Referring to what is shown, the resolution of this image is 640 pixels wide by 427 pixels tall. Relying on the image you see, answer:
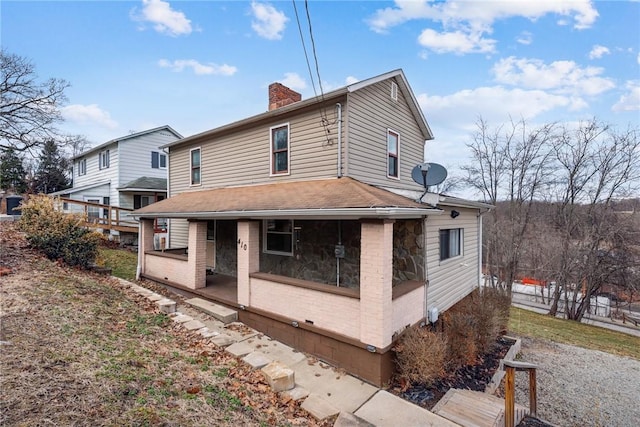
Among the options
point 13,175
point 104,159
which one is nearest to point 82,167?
point 104,159

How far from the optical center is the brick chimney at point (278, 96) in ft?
33.0

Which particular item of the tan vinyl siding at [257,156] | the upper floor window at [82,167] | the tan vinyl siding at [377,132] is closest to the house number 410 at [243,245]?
the tan vinyl siding at [257,156]

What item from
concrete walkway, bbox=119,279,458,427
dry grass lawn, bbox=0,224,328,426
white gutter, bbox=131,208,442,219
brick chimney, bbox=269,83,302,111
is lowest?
concrete walkway, bbox=119,279,458,427

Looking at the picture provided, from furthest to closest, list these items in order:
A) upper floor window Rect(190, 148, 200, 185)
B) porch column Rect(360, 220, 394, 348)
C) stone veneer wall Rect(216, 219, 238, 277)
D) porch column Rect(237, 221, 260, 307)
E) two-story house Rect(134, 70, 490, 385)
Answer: upper floor window Rect(190, 148, 200, 185)
stone veneer wall Rect(216, 219, 238, 277)
porch column Rect(237, 221, 260, 307)
two-story house Rect(134, 70, 490, 385)
porch column Rect(360, 220, 394, 348)

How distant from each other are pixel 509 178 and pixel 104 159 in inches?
1083

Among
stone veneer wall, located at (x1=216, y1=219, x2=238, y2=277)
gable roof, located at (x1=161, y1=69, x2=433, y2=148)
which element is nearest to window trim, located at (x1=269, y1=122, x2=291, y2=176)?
gable roof, located at (x1=161, y1=69, x2=433, y2=148)

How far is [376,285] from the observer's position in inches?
198

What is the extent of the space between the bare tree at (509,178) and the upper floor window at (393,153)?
14.3 m

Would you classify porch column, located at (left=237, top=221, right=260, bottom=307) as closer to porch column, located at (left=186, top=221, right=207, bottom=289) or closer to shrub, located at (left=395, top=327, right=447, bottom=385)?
porch column, located at (left=186, top=221, right=207, bottom=289)

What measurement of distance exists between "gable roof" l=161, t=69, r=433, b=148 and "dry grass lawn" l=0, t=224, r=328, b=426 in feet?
19.5

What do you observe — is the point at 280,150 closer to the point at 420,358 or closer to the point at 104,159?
the point at 420,358

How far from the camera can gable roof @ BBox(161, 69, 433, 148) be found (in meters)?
7.43

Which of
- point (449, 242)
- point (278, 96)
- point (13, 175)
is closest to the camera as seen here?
point (449, 242)

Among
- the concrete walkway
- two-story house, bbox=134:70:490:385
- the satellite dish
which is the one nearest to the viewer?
the concrete walkway
